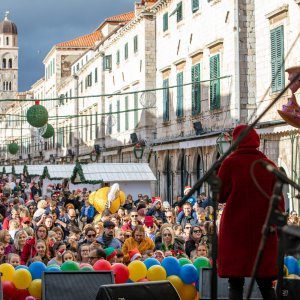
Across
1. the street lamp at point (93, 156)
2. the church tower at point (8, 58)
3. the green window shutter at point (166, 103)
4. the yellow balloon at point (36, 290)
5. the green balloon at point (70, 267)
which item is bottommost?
the yellow balloon at point (36, 290)

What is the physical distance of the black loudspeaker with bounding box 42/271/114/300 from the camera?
8.32 metres

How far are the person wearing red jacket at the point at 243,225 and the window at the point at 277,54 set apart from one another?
16.1m

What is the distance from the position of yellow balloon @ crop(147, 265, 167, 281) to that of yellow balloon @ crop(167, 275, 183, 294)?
0.08m

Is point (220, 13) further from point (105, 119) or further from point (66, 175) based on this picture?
point (105, 119)

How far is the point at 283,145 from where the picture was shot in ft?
76.2

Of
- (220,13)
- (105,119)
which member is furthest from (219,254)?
(105,119)

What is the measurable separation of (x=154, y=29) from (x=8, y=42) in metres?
129

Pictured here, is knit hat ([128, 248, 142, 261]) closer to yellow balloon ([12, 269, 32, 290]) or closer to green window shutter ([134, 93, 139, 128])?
yellow balloon ([12, 269, 32, 290])

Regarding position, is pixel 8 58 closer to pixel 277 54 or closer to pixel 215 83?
pixel 215 83

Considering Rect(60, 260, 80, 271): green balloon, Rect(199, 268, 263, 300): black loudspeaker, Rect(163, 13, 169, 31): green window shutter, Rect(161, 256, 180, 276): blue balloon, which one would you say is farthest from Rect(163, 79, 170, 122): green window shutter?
Rect(199, 268, 263, 300): black loudspeaker

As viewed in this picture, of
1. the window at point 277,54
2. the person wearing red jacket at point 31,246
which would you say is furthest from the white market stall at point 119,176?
the person wearing red jacket at point 31,246

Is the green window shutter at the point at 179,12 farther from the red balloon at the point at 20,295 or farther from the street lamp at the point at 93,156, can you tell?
the red balloon at the point at 20,295

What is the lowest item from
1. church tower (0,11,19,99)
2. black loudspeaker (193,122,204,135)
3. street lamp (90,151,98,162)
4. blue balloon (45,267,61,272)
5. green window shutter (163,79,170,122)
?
blue balloon (45,267,61,272)

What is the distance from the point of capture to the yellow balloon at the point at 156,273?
907 cm
